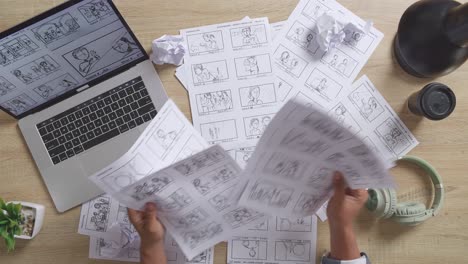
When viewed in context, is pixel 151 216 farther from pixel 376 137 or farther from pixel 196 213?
pixel 376 137

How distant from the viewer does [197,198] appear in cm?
68

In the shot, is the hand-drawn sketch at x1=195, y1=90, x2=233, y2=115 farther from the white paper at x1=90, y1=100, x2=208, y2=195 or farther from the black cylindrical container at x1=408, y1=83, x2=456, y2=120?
the black cylindrical container at x1=408, y1=83, x2=456, y2=120

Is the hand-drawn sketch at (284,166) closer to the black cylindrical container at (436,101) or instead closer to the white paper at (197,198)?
the white paper at (197,198)

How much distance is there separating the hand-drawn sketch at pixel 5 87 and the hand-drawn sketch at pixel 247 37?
39cm

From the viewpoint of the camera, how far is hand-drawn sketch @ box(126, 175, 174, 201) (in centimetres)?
62

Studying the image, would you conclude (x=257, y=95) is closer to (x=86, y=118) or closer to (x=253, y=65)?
(x=253, y=65)

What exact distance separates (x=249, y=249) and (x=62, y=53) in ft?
1.52

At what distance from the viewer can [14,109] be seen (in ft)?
2.46

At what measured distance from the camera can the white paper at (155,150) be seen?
0.64 meters

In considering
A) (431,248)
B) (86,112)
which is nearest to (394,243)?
(431,248)

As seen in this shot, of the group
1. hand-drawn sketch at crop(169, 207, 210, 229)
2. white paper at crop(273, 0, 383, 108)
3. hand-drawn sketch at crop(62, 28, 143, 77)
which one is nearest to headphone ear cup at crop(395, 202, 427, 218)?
white paper at crop(273, 0, 383, 108)

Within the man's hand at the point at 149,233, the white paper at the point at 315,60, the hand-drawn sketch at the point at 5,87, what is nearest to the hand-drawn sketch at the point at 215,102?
the white paper at the point at 315,60

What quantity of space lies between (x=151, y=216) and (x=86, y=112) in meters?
0.24

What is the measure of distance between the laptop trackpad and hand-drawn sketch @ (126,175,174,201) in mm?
146
